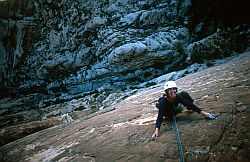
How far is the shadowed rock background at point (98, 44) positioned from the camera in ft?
63.8

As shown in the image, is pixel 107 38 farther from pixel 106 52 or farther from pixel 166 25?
pixel 166 25

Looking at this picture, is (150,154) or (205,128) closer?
(150,154)

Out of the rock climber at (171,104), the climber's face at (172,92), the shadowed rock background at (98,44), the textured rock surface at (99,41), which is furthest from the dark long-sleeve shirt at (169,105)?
the textured rock surface at (99,41)

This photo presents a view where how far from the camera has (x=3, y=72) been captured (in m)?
24.2

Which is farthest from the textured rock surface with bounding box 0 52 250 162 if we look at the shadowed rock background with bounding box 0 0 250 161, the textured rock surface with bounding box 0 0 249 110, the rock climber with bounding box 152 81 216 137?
the textured rock surface with bounding box 0 0 249 110

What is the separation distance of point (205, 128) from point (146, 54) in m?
17.1

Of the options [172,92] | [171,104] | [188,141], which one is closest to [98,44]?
[171,104]

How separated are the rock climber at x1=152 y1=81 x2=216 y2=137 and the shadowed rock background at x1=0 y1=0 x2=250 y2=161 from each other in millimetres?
13806

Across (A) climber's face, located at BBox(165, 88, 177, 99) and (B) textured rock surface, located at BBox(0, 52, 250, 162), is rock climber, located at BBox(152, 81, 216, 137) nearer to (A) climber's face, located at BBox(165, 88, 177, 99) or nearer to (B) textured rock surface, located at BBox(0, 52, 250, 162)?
(A) climber's face, located at BBox(165, 88, 177, 99)

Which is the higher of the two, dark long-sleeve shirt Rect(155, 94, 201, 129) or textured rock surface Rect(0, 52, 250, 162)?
dark long-sleeve shirt Rect(155, 94, 201, 129)

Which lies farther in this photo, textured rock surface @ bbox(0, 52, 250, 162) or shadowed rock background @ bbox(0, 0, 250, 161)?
shadowed rock background @ bbox(0, 0, 250, 161)

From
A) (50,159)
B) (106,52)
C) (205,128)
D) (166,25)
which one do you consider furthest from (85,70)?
(205,128)

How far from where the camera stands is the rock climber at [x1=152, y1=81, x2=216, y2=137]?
12.6 ft

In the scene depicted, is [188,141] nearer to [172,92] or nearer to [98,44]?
[172,92]
